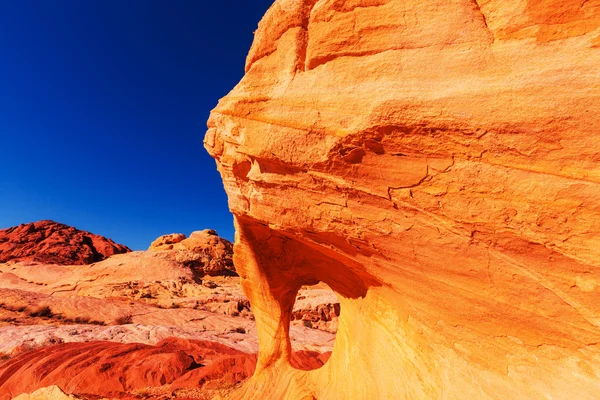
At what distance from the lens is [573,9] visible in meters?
2.14

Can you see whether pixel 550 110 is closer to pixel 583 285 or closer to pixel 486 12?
pixel 486 12

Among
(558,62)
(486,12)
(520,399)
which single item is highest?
(486,12)

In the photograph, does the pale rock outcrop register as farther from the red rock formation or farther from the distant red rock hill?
the distant red rock hill

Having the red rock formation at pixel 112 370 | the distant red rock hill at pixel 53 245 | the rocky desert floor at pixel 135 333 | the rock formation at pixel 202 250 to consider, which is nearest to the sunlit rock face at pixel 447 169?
the rocky desert floor at pixel 135 333

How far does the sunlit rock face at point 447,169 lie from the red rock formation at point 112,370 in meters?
5.50

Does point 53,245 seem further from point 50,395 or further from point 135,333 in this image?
point 50,395

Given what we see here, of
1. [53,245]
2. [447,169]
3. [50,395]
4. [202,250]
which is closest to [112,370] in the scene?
[50,395]

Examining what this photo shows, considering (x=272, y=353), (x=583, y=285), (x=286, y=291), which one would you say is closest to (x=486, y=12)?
(x=583, y=285)

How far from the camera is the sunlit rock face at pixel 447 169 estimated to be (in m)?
2.07

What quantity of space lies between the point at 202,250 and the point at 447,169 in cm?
3002

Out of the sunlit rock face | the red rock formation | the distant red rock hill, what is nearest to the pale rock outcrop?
the red rock formation

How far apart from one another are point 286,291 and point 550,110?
16.4ft

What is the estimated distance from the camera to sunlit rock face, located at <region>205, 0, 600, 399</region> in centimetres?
207

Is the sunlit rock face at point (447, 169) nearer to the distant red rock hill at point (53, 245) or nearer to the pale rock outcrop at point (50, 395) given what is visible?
the pale rock outcrop at point (50, 395)
